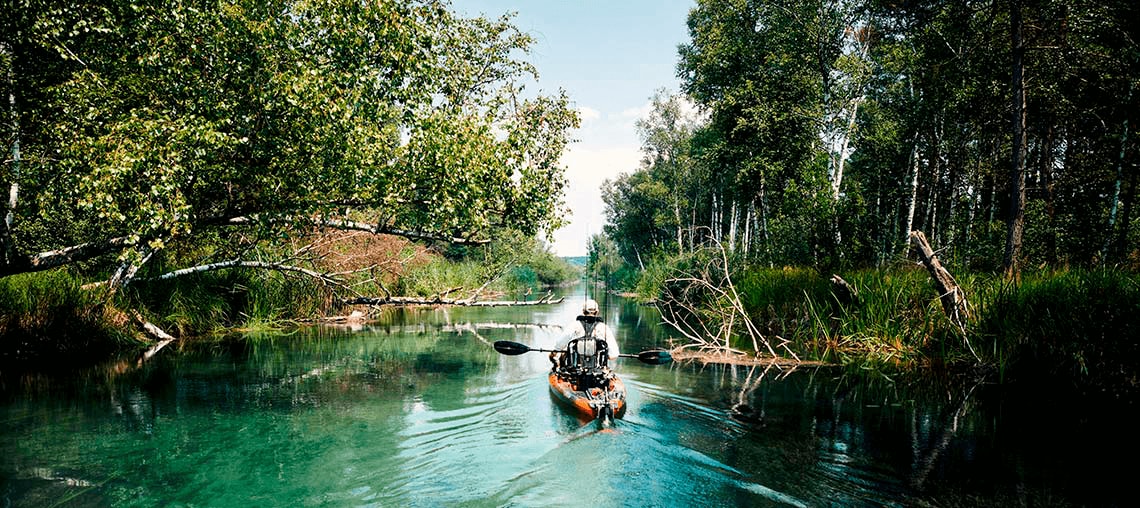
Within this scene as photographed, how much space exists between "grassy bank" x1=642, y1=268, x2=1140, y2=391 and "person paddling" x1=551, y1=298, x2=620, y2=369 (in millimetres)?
5954

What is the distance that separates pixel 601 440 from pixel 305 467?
3580mm

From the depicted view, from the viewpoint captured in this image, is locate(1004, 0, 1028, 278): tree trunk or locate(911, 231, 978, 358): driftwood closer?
locate(911, 231, 978, 358): driftwood

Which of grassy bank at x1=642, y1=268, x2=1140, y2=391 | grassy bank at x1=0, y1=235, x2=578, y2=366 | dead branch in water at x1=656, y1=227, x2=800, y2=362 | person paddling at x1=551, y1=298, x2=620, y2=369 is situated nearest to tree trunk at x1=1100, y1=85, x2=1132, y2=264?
Answer: grassy bank at x1=642, y1=268, x2=1140, y2=391

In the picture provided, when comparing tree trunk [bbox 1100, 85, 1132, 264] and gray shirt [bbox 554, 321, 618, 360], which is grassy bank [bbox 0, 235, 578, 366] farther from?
tree trunk [bbox 1100, 85, 1132, 264]

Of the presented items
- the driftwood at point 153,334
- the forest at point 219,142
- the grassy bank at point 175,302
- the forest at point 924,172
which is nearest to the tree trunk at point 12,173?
the forest at point 219,142

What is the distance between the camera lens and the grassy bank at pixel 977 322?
312 inches

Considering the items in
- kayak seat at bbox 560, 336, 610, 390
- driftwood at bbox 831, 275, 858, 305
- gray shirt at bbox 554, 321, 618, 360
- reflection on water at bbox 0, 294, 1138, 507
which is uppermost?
driftwood at bbox 831, 275, 858, 305

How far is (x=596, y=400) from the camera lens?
8.20 metres

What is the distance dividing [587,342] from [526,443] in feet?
6.56

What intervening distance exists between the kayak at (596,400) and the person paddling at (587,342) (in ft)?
1.27

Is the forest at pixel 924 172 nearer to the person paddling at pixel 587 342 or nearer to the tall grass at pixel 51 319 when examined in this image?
the person paddling at pixel 587 342

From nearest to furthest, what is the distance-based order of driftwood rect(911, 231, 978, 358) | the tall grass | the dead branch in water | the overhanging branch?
the overhanging branch
driftwood rect(911, 231, 978, 358)
the tall grass
the dead branch in water

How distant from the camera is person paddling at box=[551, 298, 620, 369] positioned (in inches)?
351

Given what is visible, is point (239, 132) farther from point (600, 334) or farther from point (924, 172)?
point (924, 172)
